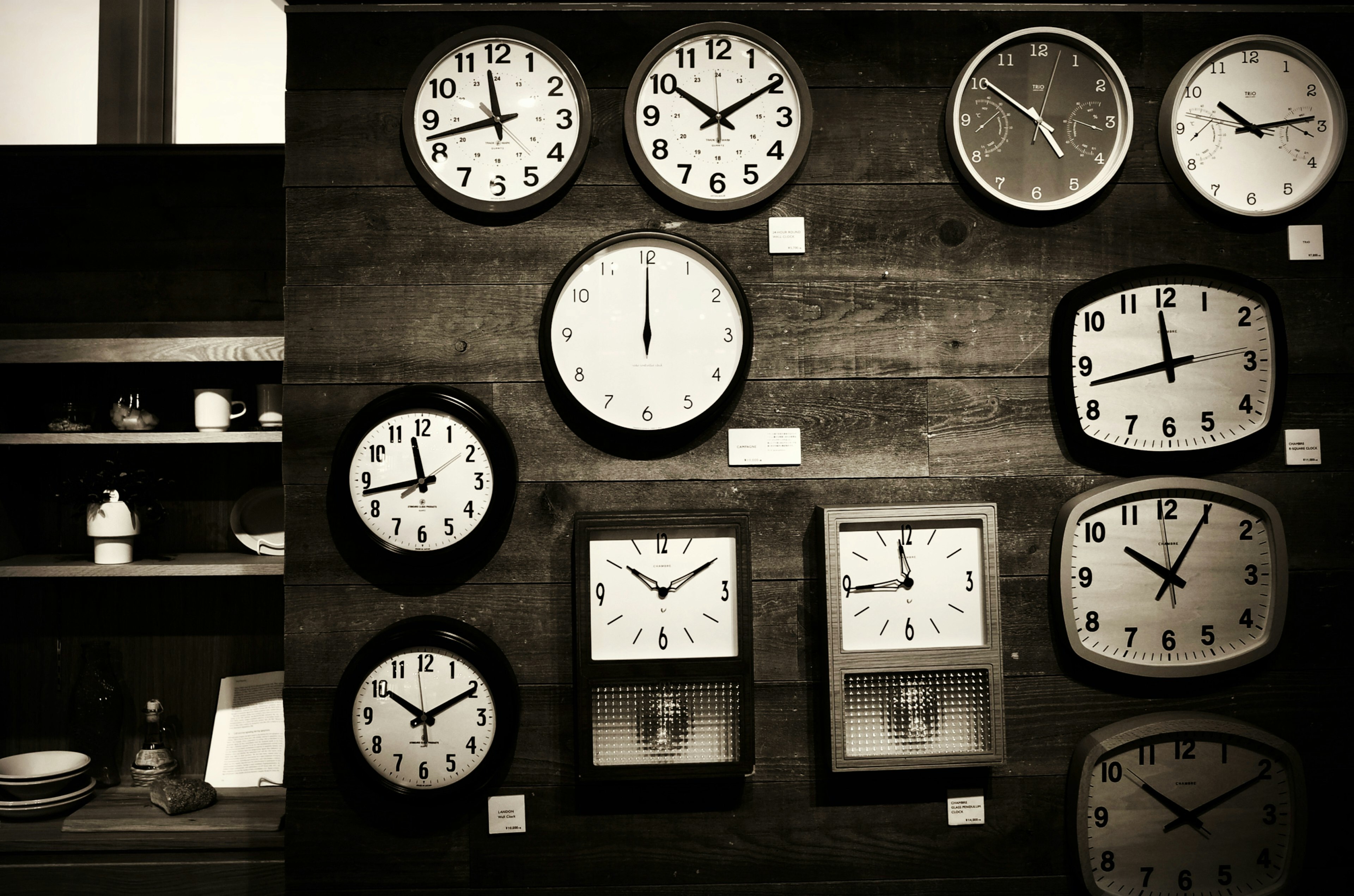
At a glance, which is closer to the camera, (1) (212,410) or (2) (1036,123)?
(2) (1036,123)

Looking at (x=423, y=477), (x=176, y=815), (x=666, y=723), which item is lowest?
(x=176, y=815)

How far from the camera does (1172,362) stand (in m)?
1.48

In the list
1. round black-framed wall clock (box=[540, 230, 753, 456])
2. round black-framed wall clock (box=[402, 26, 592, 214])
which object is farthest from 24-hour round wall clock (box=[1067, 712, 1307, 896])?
round black-framed wall clock (box=[402, 26, 592, 214])

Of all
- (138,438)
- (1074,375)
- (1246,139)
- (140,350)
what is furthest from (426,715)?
(1246,139)

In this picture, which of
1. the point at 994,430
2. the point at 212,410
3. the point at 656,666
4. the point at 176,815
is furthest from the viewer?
the point at 212,410

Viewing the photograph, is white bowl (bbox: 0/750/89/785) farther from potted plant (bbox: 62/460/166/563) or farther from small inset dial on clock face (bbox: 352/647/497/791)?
small inset dial on clock face (bbox: 352/647/497/791)

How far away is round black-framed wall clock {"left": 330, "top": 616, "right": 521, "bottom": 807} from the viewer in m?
1.40

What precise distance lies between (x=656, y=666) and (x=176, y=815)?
1197 mm

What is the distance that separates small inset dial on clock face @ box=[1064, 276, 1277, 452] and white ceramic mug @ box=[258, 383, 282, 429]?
1.79 m

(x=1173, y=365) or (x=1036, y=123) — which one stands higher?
(x=1036, y=123)

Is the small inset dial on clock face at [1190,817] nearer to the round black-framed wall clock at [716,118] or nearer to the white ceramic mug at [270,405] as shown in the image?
the round black-framed wall clock at [716,118]

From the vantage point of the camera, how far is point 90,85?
170 centimetres

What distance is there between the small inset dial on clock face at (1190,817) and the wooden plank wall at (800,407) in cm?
7

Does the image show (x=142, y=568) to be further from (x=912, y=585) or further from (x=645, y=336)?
(x=912, y=585)
